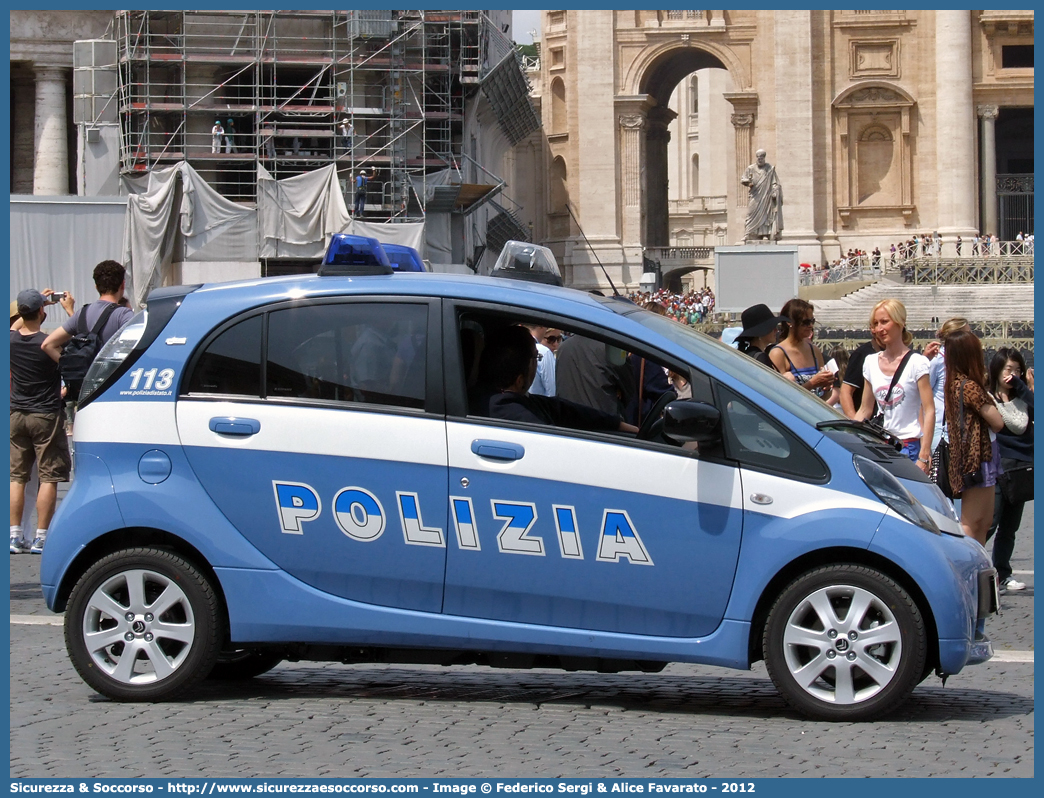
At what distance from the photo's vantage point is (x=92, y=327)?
34.3ft

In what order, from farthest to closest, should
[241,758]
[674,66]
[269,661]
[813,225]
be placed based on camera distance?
1. [674,66]
2. [813,225]
3. [269,661]
4. [241,758]

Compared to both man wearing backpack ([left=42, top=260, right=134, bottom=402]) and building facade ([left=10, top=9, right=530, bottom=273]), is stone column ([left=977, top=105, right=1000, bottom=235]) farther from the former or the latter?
man wearing backpack ([left=42, top=260, right=134, bottom=402])

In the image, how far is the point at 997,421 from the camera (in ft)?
29.7

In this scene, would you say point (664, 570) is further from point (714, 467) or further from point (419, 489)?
point (419, 489)

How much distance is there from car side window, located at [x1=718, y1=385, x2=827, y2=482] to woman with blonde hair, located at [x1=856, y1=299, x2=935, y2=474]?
3425mm

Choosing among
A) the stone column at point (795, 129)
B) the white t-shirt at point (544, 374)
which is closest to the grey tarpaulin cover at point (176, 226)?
the white t-shirt at point (544, 374)

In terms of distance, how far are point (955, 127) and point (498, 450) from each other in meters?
55.0

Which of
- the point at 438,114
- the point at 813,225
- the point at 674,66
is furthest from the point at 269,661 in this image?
the point at 674,66

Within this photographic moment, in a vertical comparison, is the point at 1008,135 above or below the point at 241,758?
above

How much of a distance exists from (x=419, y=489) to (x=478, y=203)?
36.5 meters

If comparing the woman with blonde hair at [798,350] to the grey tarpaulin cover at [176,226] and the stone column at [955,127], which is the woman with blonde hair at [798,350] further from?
the stone column at [955,127]

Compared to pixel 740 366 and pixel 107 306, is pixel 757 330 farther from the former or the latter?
pixel 107 306

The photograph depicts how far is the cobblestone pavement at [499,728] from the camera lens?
5211 mm

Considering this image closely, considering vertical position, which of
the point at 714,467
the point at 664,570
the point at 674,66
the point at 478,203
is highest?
the point at 674,66
